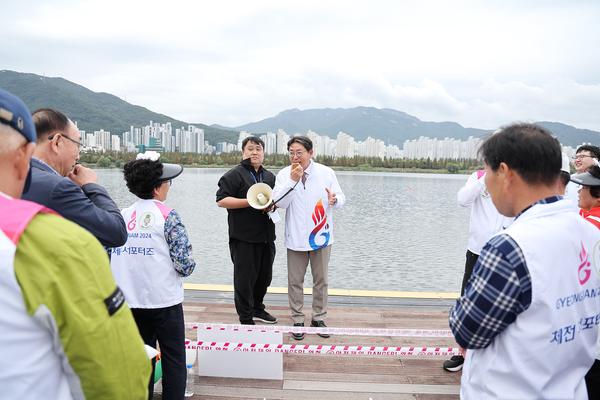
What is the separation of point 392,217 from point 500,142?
36.9 feet

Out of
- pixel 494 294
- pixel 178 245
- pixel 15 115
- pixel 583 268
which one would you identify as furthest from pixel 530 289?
pixel 178 245

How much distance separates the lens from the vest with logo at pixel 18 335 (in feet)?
2.74

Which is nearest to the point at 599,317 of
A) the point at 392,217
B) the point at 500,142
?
the point at 500,142

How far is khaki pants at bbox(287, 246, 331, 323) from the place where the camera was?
4098 millimetres

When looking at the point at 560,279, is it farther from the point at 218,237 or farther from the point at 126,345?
the point at 218,237

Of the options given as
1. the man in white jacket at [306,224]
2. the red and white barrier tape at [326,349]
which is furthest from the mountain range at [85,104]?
the red and white barrier tape at [326,349]

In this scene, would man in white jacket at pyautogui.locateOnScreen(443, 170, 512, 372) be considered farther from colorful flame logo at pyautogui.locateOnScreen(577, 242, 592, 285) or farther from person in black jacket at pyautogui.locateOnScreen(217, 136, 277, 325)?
colorful flame logo at pyautogui.locateOnScreen(577, 242, 592, 285)

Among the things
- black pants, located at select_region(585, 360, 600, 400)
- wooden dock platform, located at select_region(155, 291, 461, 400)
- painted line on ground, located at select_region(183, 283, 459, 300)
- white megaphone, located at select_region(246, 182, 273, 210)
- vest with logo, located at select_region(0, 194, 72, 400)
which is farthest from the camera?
painted line on ground, located at select_region(183, 283, 459, 300)

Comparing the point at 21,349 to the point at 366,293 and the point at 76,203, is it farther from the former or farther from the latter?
the point at 366,293

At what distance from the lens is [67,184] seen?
1.64 metres

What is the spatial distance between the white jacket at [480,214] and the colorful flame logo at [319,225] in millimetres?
1256

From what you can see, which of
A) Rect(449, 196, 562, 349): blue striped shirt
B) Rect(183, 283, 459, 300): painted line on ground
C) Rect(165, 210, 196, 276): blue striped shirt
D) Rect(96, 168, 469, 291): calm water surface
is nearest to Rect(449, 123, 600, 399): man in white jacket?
Rect(449, 196, 562, 349): blue striped shirt

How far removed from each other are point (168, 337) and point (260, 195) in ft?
5.73

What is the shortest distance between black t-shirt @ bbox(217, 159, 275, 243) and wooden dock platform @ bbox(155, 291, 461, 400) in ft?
3.04
